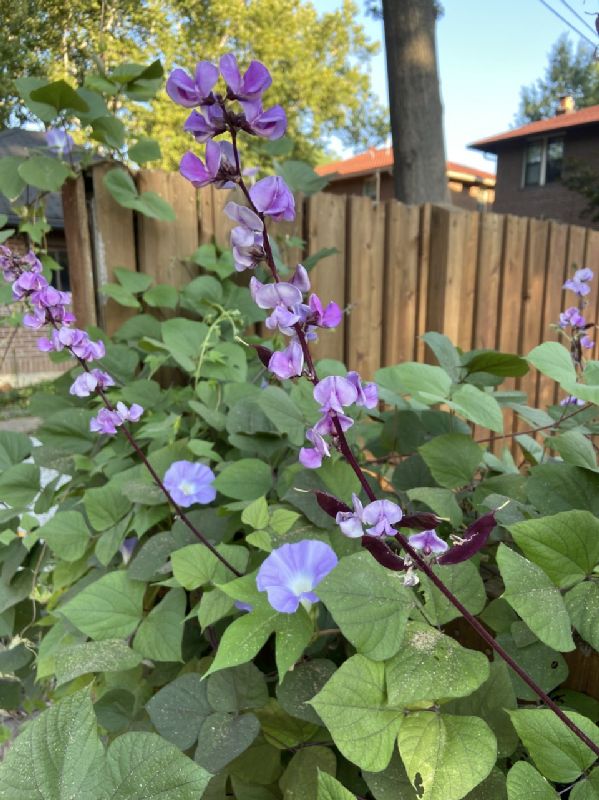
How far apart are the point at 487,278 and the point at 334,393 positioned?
3171 mm

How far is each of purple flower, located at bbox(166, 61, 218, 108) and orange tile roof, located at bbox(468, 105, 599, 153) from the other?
2260 cm

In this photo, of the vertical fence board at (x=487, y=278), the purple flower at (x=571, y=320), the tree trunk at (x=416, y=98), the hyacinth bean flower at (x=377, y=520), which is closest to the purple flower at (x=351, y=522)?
A: the hyacinth bean flower at (x=377, y=520)

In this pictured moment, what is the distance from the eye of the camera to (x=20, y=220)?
1924 millimetres

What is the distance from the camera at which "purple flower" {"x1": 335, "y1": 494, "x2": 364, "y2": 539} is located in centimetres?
45

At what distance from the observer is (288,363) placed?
1.54 feet

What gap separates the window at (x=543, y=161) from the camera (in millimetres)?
20578

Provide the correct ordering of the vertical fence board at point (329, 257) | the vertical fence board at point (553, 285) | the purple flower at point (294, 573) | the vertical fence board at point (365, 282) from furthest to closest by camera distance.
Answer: the vertical fence board at point (553, 285), the vertical fence board at point (365, 282), the vertical fence board at point (329, 257), the purple flower at point (294, 573)

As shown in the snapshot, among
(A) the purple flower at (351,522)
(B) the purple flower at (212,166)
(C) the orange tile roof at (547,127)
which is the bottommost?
(A) the purple flower at (351,522)

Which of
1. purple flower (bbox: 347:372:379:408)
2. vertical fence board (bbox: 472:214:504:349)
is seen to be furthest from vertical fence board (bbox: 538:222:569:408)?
purple flower (bbox: 347:372:379:408)

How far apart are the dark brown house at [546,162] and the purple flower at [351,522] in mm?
20086

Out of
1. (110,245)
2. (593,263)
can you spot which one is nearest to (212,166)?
(110,245)

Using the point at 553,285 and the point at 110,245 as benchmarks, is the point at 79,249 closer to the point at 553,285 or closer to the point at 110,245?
the point at 110,245

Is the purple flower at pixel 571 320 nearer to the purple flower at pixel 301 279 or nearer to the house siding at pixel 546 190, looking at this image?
the purple flower at pixel 301 279

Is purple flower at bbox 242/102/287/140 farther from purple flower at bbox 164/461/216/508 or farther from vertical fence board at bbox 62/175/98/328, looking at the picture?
vertical fence board at bbox 62/175/98/328
